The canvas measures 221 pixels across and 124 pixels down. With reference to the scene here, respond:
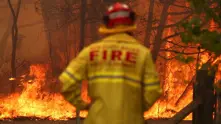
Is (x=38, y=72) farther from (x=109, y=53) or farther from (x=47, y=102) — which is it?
(x=109, y=53)

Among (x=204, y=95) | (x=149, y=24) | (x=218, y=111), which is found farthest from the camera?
(x=149, y=24)

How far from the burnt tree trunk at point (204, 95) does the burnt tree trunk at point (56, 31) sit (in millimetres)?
4889

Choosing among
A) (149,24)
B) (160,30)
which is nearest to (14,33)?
(149,24)

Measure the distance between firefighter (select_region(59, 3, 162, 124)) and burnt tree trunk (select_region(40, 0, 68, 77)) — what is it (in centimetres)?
675

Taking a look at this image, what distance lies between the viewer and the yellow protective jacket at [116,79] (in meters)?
3.83

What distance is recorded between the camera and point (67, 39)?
10.8 meters

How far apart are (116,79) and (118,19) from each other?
0.45 meters

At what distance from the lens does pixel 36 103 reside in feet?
34.3

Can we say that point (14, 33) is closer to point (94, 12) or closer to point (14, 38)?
point (14, 38)

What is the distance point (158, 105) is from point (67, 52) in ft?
7.27

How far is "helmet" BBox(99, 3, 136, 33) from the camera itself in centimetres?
387

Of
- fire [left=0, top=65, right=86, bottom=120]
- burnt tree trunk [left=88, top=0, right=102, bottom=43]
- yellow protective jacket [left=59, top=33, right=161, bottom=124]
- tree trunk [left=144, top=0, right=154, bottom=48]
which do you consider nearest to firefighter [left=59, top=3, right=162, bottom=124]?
yellow protective jacket [left=59, top=33, right=161, bottom=124]

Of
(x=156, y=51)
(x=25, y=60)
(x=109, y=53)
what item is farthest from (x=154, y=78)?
(x=25, y=60)

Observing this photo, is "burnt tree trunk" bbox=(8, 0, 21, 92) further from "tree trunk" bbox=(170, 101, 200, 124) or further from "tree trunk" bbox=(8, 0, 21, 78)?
"tree trunk" bbox=(170, 101, 200, 124)
